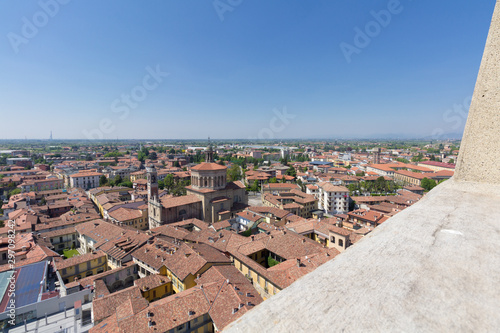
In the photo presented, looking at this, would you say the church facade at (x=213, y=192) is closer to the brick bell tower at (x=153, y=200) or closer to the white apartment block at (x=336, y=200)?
the brick bell tower at (x=153, y=200)

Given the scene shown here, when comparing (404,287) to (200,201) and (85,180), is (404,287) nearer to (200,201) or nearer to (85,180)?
(200,201)

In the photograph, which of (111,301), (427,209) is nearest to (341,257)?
(427,209)

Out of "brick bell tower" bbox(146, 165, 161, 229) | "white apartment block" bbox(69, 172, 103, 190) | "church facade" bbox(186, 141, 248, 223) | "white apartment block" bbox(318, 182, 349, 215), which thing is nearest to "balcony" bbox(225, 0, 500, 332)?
"brick bell tower" bbox(146, 165, 161, 229)

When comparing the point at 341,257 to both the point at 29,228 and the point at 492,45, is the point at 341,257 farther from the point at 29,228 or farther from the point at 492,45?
the point at 29,228

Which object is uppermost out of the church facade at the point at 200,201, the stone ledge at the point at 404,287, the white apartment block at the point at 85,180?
the stone ledge at the point at 404,287

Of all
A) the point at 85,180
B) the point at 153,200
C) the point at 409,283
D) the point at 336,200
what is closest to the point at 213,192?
the point at 153,200

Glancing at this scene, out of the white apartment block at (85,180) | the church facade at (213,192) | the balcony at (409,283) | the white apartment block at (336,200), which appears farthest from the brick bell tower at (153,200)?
the white apartment block at (85,180)

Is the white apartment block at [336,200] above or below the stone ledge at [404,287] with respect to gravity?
below
